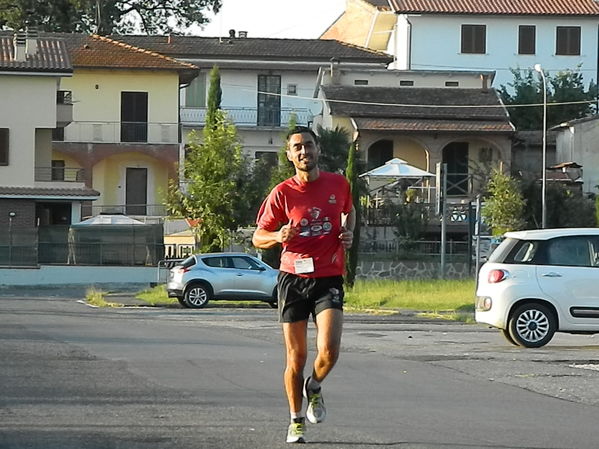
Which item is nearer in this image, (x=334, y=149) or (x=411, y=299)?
(x=411, y=299)

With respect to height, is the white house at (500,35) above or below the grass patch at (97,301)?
above

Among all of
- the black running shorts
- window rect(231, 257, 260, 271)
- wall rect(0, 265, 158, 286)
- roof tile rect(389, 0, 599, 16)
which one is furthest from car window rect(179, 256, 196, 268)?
roof tile rect(389, 0, 599, 16)

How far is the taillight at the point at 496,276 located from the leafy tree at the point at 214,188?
23.4 meters

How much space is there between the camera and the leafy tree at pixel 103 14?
71.8 metres

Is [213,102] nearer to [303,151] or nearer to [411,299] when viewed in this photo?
[411,299]

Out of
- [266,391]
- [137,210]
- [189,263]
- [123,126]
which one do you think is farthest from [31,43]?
[266,391]

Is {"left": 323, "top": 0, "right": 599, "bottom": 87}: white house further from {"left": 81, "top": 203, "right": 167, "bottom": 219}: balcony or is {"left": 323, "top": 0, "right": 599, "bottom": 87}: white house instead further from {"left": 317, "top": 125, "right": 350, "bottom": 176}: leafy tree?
{"left": 317, "top": 125, "right": 350, "bottom": 176}: leafy tree

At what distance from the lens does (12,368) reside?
14.7 meters

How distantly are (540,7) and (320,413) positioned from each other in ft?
222

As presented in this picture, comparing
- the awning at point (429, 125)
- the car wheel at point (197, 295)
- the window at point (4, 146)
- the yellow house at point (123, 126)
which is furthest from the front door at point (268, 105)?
the car wheel at point (197, 295)

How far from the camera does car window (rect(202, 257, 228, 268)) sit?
34062mm

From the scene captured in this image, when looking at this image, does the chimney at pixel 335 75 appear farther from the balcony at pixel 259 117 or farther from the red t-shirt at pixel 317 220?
the red t-shirt at pixel 317 220

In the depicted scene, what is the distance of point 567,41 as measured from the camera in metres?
75.4

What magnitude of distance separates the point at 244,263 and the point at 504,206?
16.7 meters
